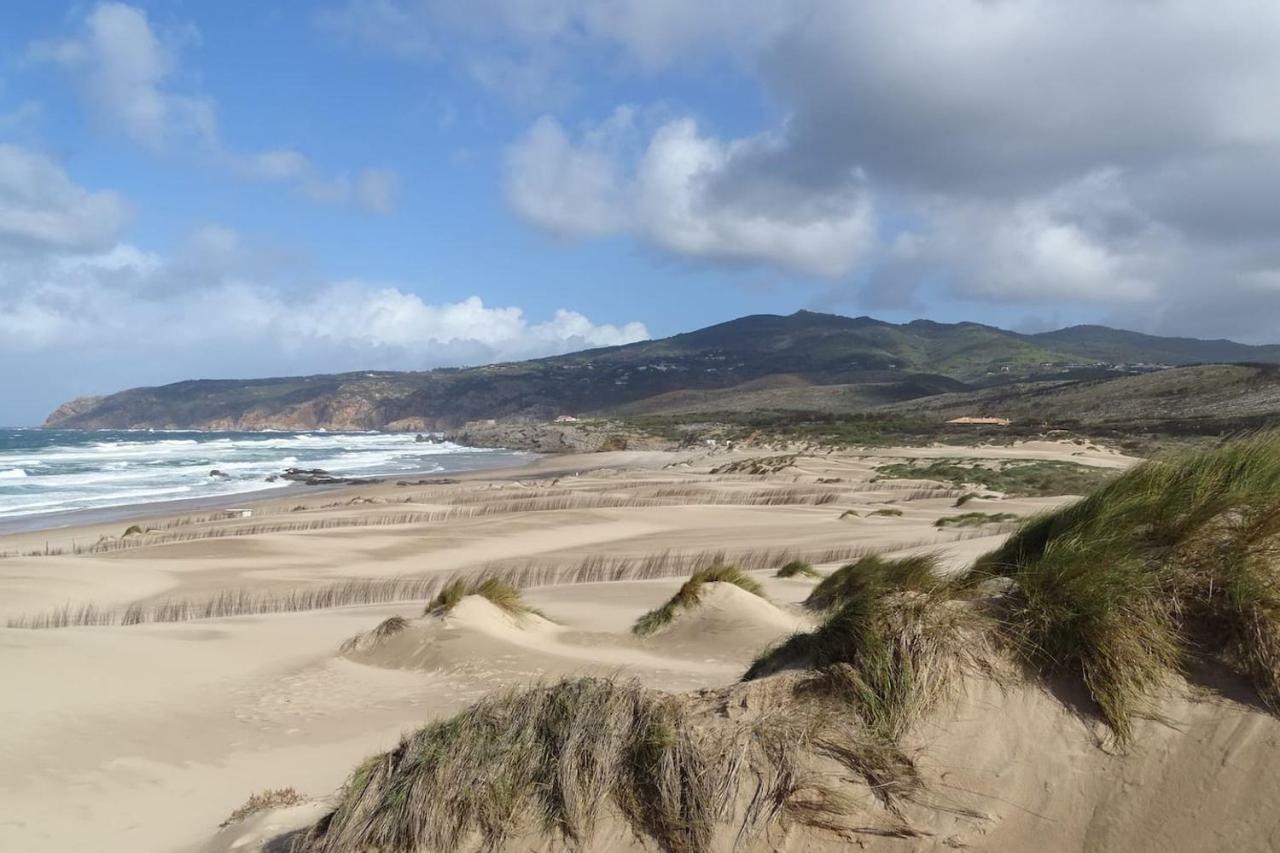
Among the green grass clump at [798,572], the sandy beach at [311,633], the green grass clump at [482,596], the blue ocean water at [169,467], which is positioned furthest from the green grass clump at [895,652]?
the blue ocean water at [169,467]

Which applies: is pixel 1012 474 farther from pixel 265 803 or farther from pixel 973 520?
pixel 265 803

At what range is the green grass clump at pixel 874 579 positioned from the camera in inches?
185

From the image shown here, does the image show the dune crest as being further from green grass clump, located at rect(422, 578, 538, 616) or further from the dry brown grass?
the dry brown grass

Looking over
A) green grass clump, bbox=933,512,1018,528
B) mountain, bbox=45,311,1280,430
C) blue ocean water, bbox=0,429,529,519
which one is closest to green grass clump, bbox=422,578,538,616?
green grass clump, bbox=933,512,1018,528

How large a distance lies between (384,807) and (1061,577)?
11.3 ft

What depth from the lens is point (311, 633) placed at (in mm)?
12305

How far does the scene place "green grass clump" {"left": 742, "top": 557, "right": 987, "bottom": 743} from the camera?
3.95 metres

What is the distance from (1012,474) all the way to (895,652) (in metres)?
33.1

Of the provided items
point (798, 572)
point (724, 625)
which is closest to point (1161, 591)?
point (724, 625)

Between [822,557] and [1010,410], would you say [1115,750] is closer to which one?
[822,557]

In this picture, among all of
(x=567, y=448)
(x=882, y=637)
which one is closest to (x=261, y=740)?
(x=882, y=637)

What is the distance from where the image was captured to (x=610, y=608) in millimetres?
13375

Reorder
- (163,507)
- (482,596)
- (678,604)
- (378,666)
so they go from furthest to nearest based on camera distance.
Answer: (163,507)
(482,596)
(678,604)
(378,666)

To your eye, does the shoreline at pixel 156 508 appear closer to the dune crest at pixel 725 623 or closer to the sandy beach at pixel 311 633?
the sandy beach at pixel 311 633
